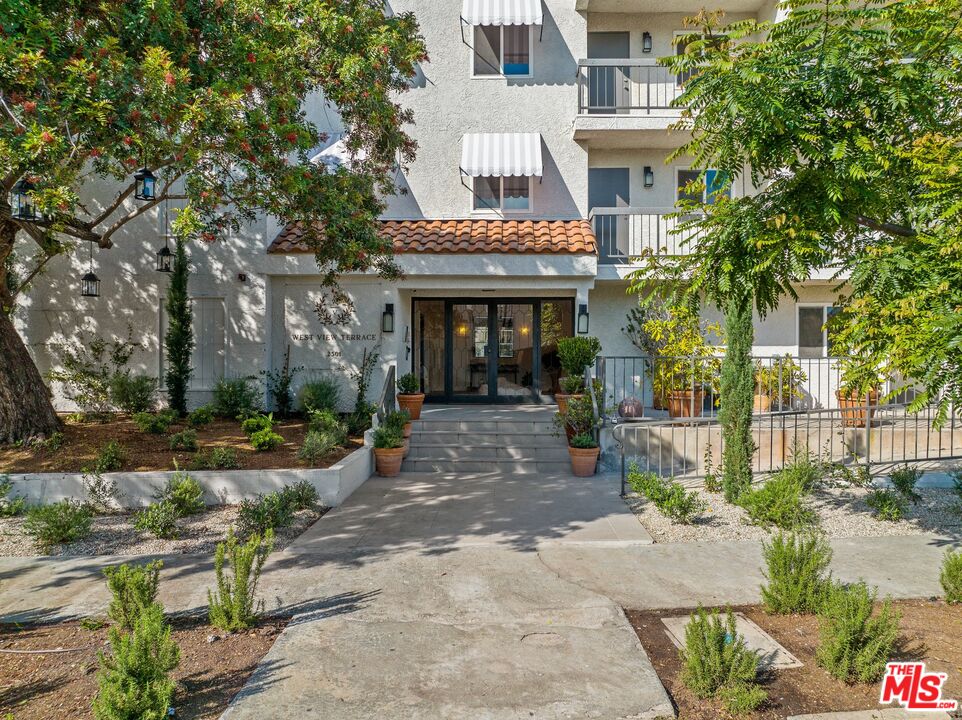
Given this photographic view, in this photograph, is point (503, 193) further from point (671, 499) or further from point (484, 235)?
point (671, 499)

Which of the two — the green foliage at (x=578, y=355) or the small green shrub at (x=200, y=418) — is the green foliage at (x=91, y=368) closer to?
the small green shrub at (x=200, y=418)

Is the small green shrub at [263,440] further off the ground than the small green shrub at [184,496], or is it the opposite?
the small green shrub at [263,440]

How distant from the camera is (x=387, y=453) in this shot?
9.31 m

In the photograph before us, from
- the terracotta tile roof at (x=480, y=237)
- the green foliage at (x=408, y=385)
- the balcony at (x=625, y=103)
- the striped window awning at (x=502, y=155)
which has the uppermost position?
the balcony at (x=625, y=103)

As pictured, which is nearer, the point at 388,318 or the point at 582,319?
the point at 582,319

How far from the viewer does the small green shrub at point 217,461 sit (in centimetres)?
791

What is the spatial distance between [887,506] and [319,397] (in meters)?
9.87

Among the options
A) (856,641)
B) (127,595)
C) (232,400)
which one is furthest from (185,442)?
(856,641)

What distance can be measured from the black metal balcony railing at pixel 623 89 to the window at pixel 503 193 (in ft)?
7.34

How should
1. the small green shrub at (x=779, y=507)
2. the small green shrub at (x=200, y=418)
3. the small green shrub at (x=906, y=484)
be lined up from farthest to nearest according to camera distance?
the small green shrub at (x=200, y=418)
the small green shrub at (x=906, y=484)
the small green shrub at (x=779, y=507)

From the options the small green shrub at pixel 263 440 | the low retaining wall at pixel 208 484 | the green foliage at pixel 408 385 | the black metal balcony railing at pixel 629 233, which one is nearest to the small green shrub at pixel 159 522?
the low retaining wall at pixel 208 484

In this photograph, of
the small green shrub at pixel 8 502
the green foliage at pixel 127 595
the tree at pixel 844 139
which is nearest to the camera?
the tree at pixel 844 139

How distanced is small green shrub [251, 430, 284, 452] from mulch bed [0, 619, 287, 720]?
181 inches

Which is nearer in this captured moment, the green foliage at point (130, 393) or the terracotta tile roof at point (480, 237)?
the green foliage at point (130, 393)
